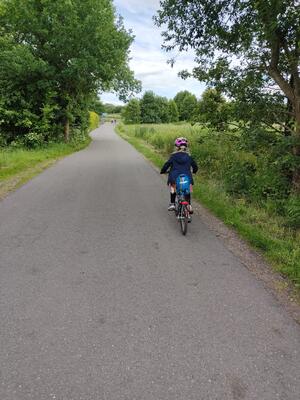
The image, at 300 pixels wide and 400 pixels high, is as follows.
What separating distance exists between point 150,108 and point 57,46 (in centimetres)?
6966

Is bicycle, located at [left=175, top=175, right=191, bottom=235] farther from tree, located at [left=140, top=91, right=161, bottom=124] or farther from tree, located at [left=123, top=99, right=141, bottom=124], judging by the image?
tree, located at [left=140, top=91, right=161, bottom=124]

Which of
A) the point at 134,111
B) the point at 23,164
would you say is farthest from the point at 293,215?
the point at 134,111

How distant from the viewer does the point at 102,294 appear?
13.1 ft

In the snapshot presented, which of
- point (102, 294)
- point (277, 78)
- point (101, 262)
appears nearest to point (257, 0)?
point (277, 78)

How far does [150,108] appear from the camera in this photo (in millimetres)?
87750

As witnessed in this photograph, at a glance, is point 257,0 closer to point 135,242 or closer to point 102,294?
point 135,242

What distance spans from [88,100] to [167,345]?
2794 cm

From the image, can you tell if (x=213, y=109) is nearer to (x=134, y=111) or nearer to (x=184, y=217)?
(x=184, y=217)

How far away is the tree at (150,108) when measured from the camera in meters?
87.3

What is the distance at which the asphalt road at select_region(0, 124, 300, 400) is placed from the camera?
2613mm

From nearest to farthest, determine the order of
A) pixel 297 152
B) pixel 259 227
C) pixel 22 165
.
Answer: pixel 259 227
pixel 297 152
pixel 22 165

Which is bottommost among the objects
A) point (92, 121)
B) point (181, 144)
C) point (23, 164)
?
point (23, 164)

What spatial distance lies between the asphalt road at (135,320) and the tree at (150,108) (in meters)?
83.7

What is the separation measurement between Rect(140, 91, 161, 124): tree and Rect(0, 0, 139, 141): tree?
65.2 m
